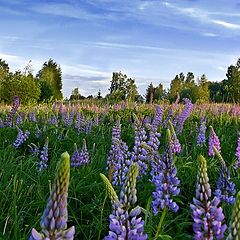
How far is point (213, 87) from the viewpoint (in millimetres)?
57438

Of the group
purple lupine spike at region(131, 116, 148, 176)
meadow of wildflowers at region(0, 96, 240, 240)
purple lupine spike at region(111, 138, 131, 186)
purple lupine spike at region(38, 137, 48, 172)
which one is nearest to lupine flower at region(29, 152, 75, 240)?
meadow of wildflowers at region(0, 96, 240, 240)

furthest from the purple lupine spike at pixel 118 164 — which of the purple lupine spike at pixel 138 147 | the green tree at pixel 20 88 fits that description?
the green tree at pixel 20 88

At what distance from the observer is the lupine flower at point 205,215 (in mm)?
1859

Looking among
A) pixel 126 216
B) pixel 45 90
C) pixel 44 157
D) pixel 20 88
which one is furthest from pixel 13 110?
pixel 45 90

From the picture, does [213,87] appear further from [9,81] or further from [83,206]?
[83,206]

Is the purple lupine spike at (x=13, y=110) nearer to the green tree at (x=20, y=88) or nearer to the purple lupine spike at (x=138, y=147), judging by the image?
the purple lupine spike at (x=138, y=147)

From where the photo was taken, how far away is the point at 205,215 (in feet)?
6.22

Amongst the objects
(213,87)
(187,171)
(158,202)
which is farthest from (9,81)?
(213,87)

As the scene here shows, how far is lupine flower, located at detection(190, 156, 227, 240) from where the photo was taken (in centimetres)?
Result: 186

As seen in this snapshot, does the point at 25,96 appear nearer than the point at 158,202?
No

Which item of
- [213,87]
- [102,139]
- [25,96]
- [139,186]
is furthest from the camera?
[213,87]

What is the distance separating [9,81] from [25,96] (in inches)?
65.2

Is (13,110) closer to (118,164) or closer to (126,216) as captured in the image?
(118,164)

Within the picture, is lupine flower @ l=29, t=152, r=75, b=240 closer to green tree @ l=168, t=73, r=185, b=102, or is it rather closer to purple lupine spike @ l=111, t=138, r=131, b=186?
purple lupine spike @ l=111, t=138, r=131, b=186
